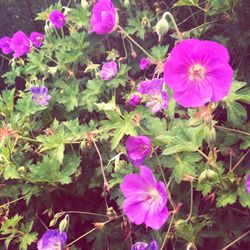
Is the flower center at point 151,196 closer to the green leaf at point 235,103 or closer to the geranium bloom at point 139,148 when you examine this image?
the geranium bloom at point 139,148

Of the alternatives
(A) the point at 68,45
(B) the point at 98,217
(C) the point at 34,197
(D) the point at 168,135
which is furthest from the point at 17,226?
(A) the point at 68,45

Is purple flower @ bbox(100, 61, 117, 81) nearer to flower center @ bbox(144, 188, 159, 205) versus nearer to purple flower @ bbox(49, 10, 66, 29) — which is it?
purple flower @ bbox(49, 10, 66, 29)

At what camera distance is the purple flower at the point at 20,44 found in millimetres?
2240

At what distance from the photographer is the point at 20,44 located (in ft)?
7.41

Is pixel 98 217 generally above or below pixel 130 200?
below

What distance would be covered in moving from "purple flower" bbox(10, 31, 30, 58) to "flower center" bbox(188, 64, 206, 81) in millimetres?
1293

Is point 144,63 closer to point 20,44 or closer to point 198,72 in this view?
point 20,44

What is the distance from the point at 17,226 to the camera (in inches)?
66.7

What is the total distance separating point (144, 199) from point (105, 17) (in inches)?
22.1

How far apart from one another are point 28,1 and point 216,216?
5.46ft

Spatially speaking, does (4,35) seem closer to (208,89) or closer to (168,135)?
(168,135)

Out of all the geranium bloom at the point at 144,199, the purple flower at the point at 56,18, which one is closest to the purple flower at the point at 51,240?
the geranium bloom at the point at 144,199

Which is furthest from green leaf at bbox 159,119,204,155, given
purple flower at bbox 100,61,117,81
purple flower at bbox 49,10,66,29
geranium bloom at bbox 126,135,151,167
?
purple flower at bbox 49,10,66,29

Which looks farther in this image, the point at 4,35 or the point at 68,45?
the point at 4,35
